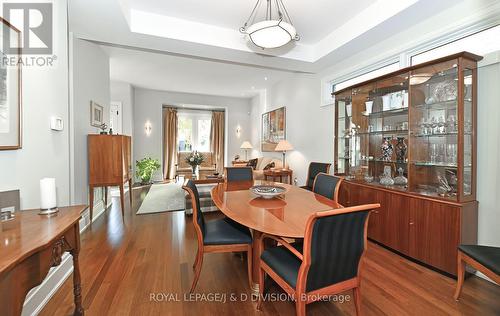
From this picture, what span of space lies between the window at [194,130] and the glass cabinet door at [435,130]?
22.5ft

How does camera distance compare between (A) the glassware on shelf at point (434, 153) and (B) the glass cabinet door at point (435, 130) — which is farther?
(A) the glassware on shelf at point (434, 153)

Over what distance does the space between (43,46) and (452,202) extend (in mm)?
3791

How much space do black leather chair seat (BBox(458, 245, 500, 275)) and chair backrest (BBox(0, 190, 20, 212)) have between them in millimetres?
3164

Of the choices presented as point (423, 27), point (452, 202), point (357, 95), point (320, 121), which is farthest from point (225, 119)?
point (452, 202)

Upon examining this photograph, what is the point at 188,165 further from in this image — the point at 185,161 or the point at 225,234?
the point at 225,234

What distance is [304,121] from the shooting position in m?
4.79

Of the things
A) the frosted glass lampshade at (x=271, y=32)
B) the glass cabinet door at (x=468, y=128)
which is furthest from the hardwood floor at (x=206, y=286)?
the frosted glass lampshade at (x=271, y=32)

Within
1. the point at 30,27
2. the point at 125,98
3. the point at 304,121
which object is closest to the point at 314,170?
the point at 304,121

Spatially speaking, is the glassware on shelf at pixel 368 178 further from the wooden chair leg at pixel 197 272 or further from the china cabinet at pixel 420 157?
the wooden chair leg at pixel 197 272

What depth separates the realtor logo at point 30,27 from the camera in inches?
56.2

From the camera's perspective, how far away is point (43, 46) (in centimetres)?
184

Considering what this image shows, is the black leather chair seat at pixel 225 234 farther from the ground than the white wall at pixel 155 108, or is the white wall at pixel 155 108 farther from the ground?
the white wall at pixel 155 108

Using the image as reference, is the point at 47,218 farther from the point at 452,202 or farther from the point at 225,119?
the point at 225,119

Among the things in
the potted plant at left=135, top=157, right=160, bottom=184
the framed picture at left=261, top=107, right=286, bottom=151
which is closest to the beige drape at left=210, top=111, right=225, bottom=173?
the framed picture at left=261, top=107, right=286, bottom=151
